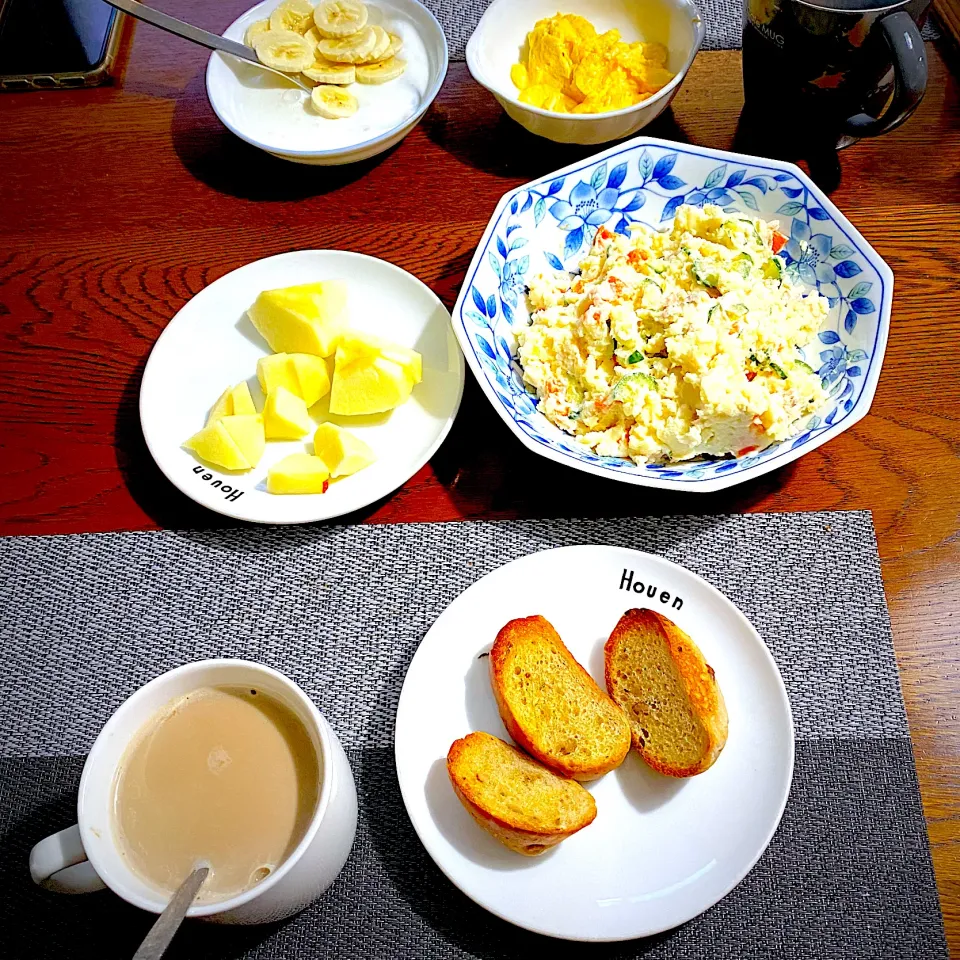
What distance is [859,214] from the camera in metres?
1.78

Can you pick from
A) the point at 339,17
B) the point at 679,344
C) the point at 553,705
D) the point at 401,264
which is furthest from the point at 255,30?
the point at 553,705

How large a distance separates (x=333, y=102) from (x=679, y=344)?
1039 mm

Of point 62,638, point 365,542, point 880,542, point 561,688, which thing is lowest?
point 62,638

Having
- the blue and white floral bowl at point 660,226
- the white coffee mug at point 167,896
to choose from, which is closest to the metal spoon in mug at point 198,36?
the blue and white floral bowl at point 660,226

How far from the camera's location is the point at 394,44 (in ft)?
6.38

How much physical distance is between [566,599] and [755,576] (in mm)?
335

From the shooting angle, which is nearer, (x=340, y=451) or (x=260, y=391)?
(x=340, y=451)

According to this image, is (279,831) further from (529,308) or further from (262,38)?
(262,38)

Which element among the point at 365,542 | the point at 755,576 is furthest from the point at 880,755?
the point at 365,542

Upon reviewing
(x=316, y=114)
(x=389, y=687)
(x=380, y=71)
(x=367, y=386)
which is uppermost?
(x=380, y=71)

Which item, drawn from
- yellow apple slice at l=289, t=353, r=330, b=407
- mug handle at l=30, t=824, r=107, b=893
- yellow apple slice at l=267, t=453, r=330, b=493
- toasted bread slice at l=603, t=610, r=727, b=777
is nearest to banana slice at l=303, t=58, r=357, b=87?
yellow apple slice at l=289, t=353, r=330, b=407

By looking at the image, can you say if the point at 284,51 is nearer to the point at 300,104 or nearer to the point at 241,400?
the point at 300,104

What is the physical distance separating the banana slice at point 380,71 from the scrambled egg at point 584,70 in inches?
10.5

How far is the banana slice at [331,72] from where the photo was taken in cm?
189
